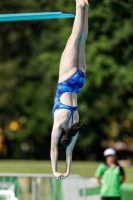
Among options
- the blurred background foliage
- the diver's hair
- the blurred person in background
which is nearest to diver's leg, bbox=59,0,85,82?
the diver's hair

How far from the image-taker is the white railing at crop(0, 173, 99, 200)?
534 inches

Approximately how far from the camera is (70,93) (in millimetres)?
8930

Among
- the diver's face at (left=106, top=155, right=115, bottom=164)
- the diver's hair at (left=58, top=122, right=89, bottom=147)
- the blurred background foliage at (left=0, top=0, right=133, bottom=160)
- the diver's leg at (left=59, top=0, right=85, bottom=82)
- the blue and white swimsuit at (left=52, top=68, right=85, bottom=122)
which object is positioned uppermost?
the blurred background foliage at (left=0, top=0, right=133, bottom=160)

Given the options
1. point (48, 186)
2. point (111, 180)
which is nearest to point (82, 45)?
point (111, 180)

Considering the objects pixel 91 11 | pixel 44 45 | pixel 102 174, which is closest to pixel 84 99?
pixel 91 11

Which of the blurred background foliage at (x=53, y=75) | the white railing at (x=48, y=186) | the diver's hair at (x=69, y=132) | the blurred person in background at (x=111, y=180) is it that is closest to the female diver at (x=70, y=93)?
the diver's hair at (x=69, y=132)

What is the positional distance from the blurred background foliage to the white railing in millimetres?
8197

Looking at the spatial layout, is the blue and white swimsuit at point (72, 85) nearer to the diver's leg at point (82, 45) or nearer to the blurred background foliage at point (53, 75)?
the diver's leg at point (82, 45)

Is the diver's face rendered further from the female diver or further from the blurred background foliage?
the blurred background foliage

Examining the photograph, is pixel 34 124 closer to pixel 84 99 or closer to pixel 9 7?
pixel 9 7

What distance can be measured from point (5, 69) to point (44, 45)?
2499 millimetres

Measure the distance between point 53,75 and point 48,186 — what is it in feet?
43.4

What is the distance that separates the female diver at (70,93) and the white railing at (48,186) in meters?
4.77

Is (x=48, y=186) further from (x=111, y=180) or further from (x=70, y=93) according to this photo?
(x=70, y=93)
